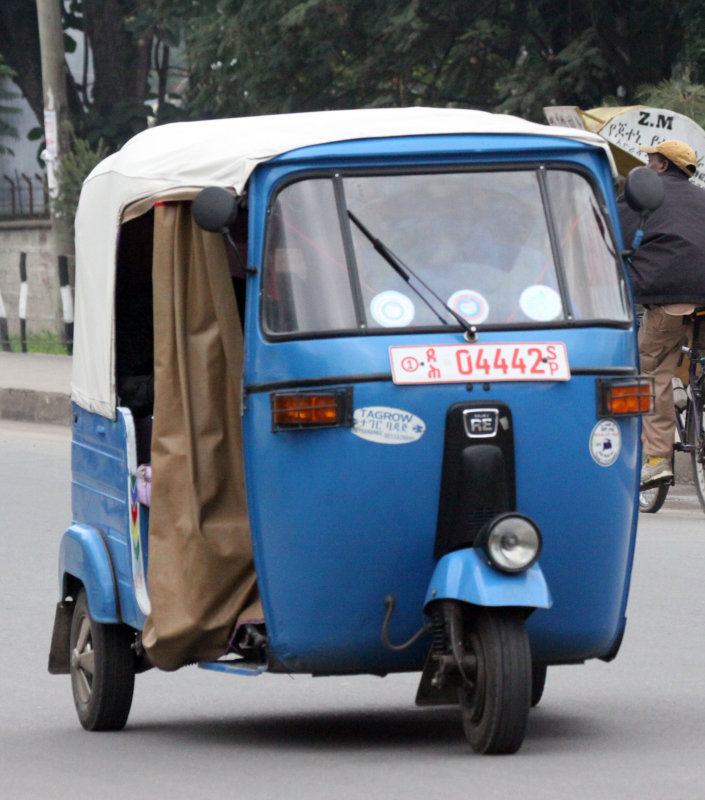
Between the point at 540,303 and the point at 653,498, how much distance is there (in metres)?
5.94

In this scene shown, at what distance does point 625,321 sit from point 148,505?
5.09 feet

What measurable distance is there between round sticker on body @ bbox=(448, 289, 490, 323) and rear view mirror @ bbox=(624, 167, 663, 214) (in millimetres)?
738

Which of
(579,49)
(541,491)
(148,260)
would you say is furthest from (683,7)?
(541,491)

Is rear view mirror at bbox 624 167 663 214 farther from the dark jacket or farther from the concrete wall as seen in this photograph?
the concrete wall

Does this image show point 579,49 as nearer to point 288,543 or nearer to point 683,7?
point 683,7

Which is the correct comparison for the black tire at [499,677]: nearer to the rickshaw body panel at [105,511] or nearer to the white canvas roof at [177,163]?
the rickshaw body panel at [105,511]

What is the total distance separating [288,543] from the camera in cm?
539

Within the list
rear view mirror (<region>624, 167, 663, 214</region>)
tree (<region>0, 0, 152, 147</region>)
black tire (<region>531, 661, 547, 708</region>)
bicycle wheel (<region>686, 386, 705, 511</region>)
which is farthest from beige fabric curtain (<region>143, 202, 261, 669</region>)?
tree (<region>0, 0, 152, 147</region>)

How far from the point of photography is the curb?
17.8m

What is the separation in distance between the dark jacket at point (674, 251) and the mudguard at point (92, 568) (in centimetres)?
464

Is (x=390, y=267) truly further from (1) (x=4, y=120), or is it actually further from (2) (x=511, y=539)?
(1) (x=4, y=120)

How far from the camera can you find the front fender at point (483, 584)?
203 inches

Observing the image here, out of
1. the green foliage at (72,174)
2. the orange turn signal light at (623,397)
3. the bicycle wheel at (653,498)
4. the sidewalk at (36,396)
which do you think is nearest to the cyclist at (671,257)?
the bicycle wheel at (653,498)

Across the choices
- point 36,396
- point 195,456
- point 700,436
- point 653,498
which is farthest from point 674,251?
point 36,396
